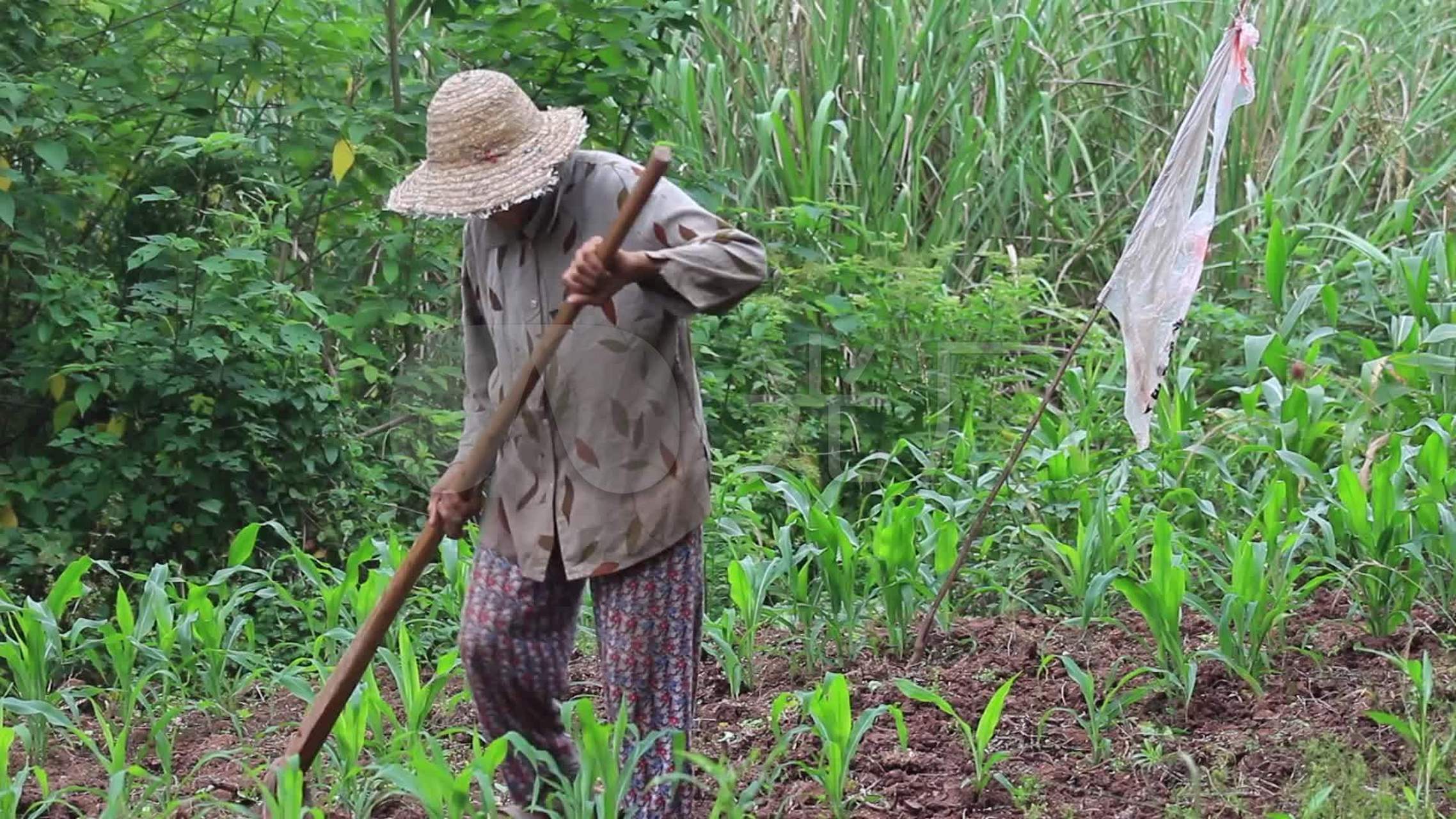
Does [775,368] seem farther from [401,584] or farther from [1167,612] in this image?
[401,584]

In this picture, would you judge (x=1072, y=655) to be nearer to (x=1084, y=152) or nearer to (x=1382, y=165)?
(x=1084, y=152)

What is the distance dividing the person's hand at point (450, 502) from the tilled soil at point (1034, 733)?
56 cm

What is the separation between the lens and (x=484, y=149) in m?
2.77

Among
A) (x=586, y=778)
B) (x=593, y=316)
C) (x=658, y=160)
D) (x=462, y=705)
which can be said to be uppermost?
(x=658, y=160)

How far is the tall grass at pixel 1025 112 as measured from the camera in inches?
271

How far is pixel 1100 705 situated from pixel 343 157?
287 centimetres

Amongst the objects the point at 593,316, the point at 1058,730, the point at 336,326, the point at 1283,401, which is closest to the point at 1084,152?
the point at 1283,401

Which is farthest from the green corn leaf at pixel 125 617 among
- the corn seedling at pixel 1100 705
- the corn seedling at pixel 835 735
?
the corn seedling at pixel 1100 705

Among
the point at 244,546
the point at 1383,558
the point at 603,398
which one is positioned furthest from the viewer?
the point at 244,546

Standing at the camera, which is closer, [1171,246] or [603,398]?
[603,398]

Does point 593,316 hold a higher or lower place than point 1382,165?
→ higher

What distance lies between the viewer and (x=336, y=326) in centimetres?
520

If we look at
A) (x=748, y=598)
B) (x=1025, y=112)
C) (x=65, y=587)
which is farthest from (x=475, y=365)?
(x=1025, y=112)

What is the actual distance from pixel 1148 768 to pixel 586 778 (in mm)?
1172
